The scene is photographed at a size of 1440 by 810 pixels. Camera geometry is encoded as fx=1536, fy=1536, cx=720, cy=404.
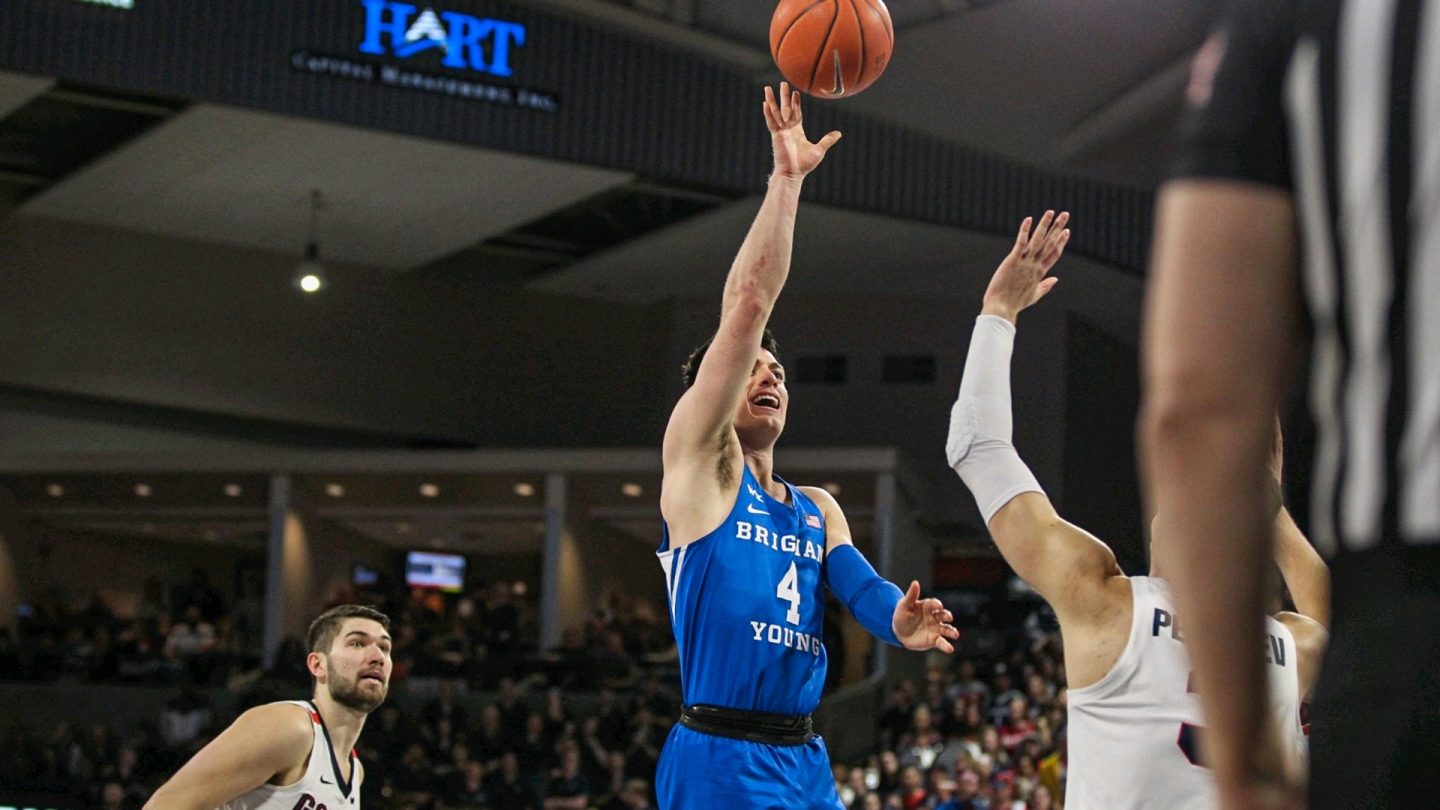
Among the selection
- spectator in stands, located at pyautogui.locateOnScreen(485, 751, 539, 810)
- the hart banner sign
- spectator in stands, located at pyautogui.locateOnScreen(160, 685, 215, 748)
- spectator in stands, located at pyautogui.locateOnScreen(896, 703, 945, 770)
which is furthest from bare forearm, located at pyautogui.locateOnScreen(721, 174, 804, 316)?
spectator in stands, located at pyautogui.locateOnScreen(160, 685, 215, 748)

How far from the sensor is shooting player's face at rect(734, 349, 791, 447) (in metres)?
4.62

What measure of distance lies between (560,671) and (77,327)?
9.69 metres

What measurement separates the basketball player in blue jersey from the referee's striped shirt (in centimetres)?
267

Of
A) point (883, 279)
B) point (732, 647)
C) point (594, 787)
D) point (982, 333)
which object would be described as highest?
point (883, 279)

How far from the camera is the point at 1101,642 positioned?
3271 mm

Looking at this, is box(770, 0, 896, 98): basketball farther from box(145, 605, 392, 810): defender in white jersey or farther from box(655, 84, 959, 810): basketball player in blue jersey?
box(145, 605, 392, 810): defender in white jersey

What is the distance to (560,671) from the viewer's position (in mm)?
20406

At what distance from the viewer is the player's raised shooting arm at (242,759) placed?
17.4ft

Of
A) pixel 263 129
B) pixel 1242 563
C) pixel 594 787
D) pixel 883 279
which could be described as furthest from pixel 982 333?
pixel 883 279

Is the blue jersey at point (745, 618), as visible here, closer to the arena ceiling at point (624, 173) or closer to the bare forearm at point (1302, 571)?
the bare forearm at point (1302, 571)

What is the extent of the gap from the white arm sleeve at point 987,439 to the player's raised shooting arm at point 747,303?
802mm

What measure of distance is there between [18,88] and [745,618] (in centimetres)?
1578

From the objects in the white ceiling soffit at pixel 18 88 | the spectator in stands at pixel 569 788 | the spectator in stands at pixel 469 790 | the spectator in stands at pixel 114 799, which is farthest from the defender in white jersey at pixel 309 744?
the white ceiling soffit at pixel 18 88

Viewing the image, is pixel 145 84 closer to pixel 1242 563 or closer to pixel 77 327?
pixel 77 327
